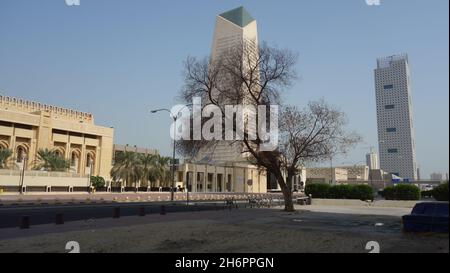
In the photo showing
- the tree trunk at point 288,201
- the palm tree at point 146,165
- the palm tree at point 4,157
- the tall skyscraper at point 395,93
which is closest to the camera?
the tall skyscraper at point 395,93

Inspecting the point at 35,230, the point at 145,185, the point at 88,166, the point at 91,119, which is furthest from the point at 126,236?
the point at 91,119

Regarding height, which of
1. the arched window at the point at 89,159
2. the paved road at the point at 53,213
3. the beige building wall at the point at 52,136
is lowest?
the paved road at the point at 53,213

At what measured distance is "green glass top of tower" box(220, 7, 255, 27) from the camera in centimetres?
13868

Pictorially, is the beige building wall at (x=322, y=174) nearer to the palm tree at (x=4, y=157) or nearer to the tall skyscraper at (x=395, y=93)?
the tall skyscraper at (x=395, y=93)

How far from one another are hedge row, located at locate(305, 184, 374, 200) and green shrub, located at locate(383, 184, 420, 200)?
1.96 m

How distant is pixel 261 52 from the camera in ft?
94.0

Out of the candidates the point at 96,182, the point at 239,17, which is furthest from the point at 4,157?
the point at 239,17

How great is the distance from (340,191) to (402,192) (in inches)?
275

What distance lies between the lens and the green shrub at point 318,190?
45500 mm

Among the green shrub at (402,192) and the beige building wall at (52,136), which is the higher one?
the beige building wall at (52,136)

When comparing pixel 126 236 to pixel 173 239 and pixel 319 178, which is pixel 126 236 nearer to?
pixel 173 239

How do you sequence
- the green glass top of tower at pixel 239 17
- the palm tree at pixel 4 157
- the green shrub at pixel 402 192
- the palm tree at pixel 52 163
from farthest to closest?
1. the green glass top of tower at pixel 239 17
2. the palm tree at pixel 52 163
3. the palm tree at pixel 4 157
4. the green shrub at pixel 402 192

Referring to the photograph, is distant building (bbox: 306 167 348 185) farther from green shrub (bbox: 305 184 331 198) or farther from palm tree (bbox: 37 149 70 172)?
green shrub (bbox: 305 184 331 198)

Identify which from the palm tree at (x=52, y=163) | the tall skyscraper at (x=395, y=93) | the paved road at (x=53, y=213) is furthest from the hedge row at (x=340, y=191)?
the palm tree at (x=52, y=163)
